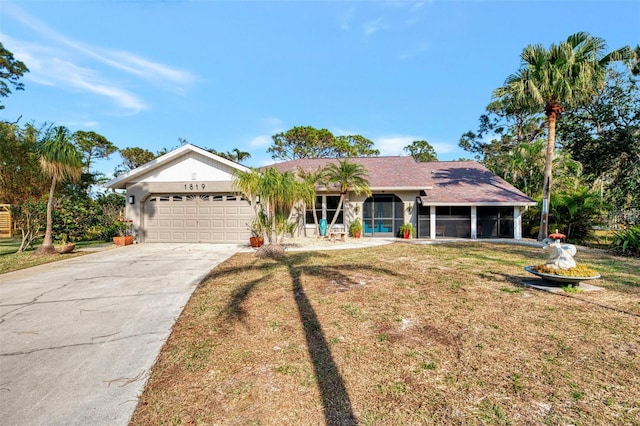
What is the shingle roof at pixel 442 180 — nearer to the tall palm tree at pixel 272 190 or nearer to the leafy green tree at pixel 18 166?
the tall palm tree at pixel 272 190

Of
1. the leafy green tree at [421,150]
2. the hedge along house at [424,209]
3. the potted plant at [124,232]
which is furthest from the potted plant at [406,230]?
the leafy green tree at [421,150]

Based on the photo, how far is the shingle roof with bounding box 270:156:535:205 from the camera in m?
15.5

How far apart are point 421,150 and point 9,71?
46.4m

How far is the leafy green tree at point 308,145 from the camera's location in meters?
34.6

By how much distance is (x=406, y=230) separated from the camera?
15383 millimetres

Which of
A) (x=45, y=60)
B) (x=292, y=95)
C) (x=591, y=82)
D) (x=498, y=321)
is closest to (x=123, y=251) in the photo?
(x=45, y=60)

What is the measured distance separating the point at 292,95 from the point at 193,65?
29.2ft

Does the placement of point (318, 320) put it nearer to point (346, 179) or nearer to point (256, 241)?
point (256, 241)

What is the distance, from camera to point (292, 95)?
78.4 ft

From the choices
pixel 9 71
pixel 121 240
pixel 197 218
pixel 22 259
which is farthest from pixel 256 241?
pixel 9 71

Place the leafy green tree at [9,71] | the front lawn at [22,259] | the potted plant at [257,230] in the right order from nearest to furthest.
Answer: the front lawn at [22,259], the potted plant at [257,230], the leafy green tree at [9,71]

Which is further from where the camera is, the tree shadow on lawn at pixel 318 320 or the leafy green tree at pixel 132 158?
the leafy green tree at pixel 132 158

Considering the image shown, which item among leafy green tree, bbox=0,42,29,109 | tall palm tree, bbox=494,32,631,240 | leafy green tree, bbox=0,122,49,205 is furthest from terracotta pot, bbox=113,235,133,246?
tall palm tree, bbox=494,32,631,240

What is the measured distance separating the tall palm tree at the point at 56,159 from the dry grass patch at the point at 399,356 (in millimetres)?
8902
